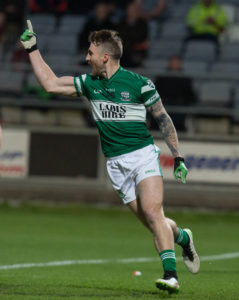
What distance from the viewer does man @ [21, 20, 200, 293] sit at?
828cm

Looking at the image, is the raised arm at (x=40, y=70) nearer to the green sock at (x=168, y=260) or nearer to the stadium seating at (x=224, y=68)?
the green sock at (x=168, y=260)

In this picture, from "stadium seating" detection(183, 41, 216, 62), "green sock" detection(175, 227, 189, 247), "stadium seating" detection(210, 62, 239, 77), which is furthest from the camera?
"stadium seating" detection(183, 41, 216, 62)

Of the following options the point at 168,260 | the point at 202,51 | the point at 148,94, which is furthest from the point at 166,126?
the point at 202,51

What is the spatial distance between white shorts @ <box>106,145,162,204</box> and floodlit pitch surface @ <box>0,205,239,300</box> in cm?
100

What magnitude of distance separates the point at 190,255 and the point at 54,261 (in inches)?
123

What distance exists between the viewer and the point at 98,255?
12781 mm

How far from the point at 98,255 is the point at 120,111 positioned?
16.1 feet

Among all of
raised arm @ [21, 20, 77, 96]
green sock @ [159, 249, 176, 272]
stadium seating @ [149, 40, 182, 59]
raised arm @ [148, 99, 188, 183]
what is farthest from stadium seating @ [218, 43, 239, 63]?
green sock @ [159, 249, 176, 272]

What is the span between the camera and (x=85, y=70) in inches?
760

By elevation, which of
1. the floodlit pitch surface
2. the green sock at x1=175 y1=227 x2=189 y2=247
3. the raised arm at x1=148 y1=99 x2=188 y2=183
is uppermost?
the raised arm at x1=148 y1=99 x2=188 y2=183

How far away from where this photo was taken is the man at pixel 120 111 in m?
8.28

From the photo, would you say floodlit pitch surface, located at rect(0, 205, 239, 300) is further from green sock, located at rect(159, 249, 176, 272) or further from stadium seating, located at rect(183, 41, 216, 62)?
stadium seating, located at rect(183, 41, 216, 62)

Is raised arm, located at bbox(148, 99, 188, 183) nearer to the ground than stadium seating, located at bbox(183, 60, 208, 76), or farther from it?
farther from it

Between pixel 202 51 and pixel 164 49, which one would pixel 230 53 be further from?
pixel 164 49
